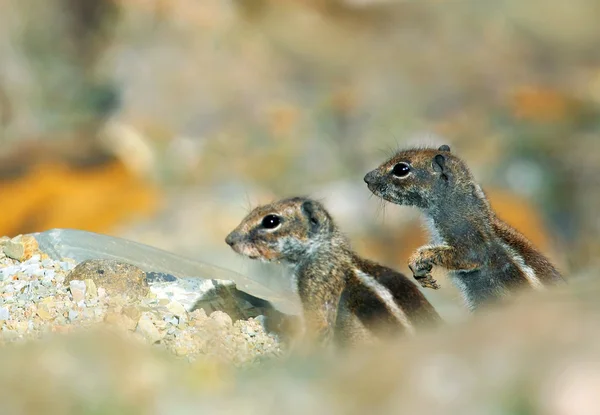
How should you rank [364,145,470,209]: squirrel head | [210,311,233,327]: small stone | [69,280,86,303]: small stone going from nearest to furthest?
[69,280,86,303]: small stone < [210,311,233,327]: small stone < [364,145,470,209]: squirrel head

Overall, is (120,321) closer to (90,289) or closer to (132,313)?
(132,313)

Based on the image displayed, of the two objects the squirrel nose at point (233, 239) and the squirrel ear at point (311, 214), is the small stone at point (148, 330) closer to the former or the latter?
the squirrel nose at point (233, 239)

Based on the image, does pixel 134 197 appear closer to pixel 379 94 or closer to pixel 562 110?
pixel 379 94

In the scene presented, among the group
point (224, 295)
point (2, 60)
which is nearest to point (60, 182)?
point (2, 60)

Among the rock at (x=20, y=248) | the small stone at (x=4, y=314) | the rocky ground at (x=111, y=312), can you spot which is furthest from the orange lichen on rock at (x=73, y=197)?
the small stone at (x=4, y=314)

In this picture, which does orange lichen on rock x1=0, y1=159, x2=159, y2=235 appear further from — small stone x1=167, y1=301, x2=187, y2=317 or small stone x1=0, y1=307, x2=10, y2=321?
small stone x1=0, y1=307, x2=10, y2=321

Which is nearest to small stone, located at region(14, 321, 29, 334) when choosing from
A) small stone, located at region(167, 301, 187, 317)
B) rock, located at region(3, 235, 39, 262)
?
small stone, located at region(167, 301, 187, 317)

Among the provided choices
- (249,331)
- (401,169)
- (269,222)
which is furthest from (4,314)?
(401,169)
